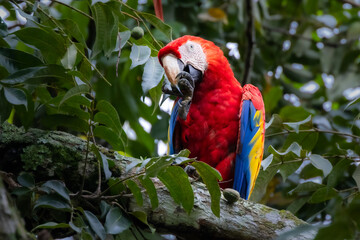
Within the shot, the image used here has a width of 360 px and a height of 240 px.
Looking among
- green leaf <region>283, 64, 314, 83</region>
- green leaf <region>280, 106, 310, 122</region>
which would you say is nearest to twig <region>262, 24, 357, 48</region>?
green leaf <region>283, 64, 314, 83</region>

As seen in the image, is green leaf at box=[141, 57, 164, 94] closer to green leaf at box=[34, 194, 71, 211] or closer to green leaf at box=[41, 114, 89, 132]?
green leaf at box=[41, 114, 89, 132]

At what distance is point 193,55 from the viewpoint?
2428 mm

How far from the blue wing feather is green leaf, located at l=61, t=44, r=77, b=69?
1.06m

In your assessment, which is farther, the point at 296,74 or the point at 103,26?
the point at 296,74

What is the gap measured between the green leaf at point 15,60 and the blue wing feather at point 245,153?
1168 millimetres

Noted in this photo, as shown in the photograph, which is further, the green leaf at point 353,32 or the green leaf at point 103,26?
the green leaf at point 353,32

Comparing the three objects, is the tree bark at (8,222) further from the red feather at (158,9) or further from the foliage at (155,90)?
the red feather at (158,9)

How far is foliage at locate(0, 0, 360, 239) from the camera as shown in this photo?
1588mm

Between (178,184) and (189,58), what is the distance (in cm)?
94

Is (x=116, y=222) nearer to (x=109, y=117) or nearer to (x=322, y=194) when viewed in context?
(x=109, y=117)

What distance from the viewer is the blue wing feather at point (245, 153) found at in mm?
Result: 2402

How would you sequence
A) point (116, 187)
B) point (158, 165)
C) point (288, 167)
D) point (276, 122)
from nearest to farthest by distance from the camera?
point (158, 165) → point (116, 187) → point (288, 167) → point (276, 122)

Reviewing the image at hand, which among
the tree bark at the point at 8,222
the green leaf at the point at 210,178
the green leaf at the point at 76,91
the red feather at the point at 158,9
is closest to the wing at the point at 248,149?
the red feather at the point at 158,9

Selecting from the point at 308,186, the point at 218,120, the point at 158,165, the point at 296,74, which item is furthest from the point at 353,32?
the point at 158,165
